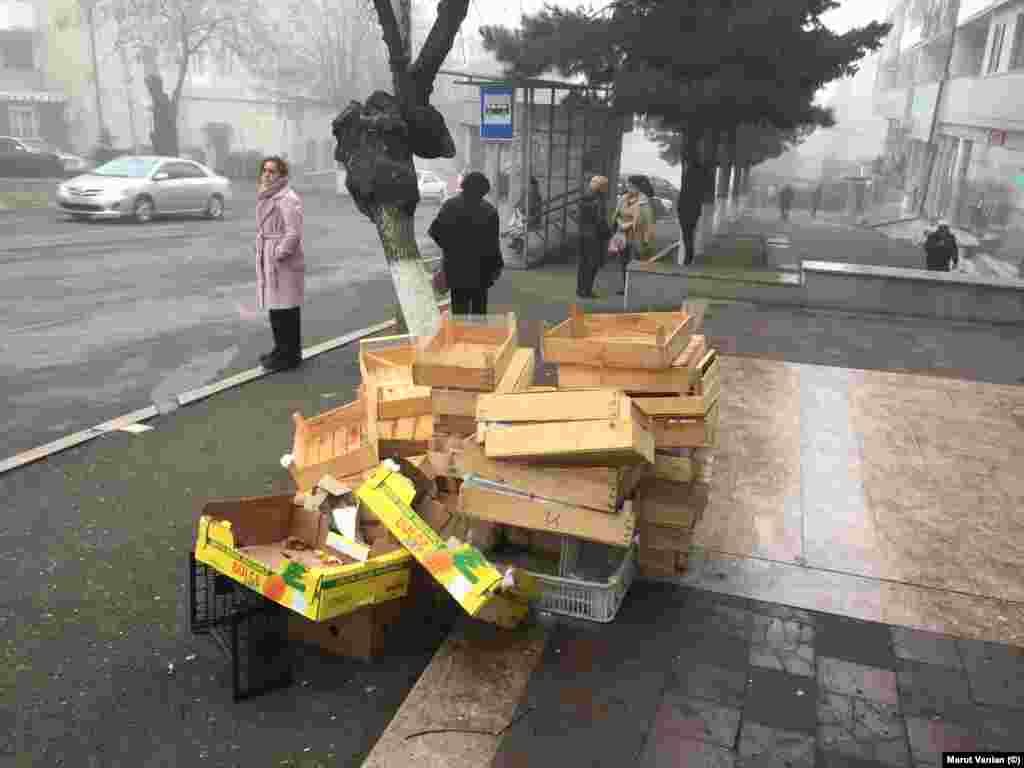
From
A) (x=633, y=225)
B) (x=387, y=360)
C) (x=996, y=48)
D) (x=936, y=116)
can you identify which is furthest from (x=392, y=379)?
(x=936, y=116)

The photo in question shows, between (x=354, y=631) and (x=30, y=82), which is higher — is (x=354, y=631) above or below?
below

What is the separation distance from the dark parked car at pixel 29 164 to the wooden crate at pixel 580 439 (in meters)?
29.5

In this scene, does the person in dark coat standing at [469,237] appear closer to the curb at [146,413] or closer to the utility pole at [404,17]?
the utility pole at [404,17]

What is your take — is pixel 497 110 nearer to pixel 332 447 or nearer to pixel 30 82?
pixel 332 447

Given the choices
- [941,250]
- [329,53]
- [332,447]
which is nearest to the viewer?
[332,447]

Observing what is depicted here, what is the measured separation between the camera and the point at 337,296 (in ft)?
40.7

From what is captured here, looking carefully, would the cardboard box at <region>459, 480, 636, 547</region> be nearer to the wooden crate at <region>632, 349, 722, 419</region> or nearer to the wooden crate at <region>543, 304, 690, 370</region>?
the wooden crate at <region>632, 349, 722, 419</region>

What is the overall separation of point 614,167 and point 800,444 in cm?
1235

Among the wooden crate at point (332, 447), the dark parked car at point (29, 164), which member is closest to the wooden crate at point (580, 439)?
the wooden crate at point (332, 447)

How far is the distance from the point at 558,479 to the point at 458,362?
904 mm

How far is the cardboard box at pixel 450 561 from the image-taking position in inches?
136

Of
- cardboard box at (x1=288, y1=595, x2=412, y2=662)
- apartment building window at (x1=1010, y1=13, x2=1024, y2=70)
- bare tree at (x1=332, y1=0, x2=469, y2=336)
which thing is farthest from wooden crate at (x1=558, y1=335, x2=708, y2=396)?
apartment building window at (x1=1010, y1=13, x2=1024, y2=70)

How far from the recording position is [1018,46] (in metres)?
23.9

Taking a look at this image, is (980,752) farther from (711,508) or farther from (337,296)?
(337,296)
